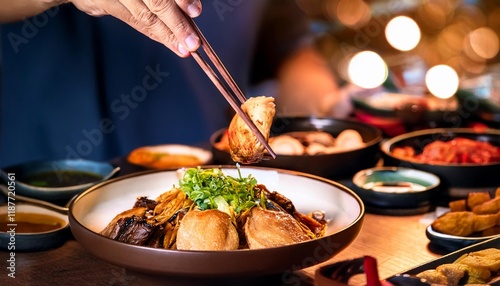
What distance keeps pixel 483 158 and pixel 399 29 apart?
15.0 feet

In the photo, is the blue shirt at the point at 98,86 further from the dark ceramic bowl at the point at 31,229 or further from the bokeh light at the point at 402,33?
the bokeh light at the point at 402,33

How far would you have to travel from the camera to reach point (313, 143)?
8.37 ft

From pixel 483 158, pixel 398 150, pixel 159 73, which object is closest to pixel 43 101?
pixel 159 73

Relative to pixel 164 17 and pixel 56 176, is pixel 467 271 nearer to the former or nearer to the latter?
pixel 164 17

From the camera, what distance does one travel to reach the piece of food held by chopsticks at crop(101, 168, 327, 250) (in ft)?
4.56

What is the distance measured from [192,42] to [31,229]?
76 cm

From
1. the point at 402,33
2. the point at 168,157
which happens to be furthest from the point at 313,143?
the point at 402,33

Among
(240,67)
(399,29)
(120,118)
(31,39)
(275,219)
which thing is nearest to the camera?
(275,219)

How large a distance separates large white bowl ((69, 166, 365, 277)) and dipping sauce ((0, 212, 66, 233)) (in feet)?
0.64

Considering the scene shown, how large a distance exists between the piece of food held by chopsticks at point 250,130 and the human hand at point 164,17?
0.21m

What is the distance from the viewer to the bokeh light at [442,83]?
3.50m

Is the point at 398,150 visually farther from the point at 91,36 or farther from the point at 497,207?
the point at 91,36

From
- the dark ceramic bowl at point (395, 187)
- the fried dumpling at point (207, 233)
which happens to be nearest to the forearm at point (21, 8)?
the fried dumpling at point (207, 233)

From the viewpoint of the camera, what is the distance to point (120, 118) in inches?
141
